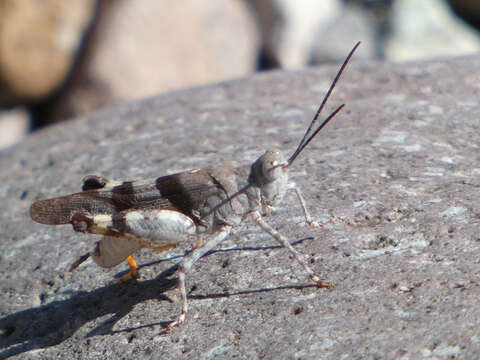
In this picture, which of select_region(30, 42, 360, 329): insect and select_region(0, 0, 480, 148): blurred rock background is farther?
select_region(0, 0, 480, 148): blurred rock background

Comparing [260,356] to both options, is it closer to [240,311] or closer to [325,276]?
[240,311]

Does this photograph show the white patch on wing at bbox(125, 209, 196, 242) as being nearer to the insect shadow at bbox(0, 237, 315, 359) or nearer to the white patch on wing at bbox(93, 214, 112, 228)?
the white patch on wing at bbox(93, 214, 112, 228)

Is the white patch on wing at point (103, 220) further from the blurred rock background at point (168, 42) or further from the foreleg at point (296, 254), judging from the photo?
the blurred rock background at point (168, 42)

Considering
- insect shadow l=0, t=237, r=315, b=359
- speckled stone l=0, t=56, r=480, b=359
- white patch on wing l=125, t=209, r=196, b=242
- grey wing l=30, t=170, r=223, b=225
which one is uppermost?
grey wing l=30, t=170, r=223, b=225

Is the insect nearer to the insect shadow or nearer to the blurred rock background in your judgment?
the insect shadow

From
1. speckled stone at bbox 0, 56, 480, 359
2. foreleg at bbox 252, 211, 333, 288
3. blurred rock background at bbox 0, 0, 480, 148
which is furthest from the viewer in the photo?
blurred rock background at bbox 0, 0, 480, 148

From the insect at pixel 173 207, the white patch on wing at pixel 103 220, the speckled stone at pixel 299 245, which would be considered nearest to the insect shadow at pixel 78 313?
the speckled stone at pixel 299 245

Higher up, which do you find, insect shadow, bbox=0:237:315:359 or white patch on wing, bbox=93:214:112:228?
white patch on wing, bbox=93:214:112:228

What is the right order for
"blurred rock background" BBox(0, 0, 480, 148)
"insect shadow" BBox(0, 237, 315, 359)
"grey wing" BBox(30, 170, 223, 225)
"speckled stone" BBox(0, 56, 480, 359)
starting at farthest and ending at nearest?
"blurred rock background" BBox(0, 0, 480, 148) < "grey wing" BBox(30, 170, 223, 225) < "insect shadow" BBox(0, 237, 315, 359) < "speckled stone" BBox(0, 56, 480, 359)

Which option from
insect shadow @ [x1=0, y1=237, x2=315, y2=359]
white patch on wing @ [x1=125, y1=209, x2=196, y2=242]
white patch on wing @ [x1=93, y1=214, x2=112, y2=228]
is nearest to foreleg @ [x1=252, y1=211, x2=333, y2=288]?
insect shadow @ [x1=0, y1=237, x2=315, y2=359]
